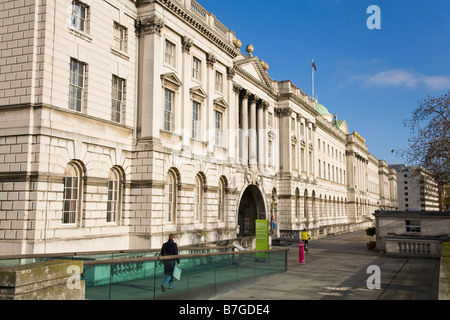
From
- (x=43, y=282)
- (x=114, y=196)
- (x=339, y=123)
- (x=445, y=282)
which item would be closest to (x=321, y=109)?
(x=339, y=123)

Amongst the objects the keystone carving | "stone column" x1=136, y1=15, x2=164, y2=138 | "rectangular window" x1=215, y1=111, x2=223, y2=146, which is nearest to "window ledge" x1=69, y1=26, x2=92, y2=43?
"stone column" x1=136, y1=15, x2=164, y2=138

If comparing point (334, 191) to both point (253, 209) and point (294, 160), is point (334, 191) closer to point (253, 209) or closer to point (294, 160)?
point (294, 160)

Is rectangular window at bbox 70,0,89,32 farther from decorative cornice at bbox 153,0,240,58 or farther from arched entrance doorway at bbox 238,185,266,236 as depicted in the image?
arched entrance doorway at bbox 238,185,266,236

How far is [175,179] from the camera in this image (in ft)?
84.2

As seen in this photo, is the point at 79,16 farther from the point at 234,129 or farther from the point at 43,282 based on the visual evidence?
the point at 234,129

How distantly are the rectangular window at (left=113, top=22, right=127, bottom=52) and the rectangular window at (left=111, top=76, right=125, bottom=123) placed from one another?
6.18 feet

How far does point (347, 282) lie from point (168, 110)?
573 inches

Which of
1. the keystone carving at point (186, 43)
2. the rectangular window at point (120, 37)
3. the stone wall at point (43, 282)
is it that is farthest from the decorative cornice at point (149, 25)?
the stone wall at point (43, 282)

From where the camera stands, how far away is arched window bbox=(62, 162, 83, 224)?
19.0 meters

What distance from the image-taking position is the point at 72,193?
1928cm

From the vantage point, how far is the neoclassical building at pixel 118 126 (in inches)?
693

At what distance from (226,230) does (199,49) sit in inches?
531

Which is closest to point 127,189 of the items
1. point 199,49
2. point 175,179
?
point 175,179
